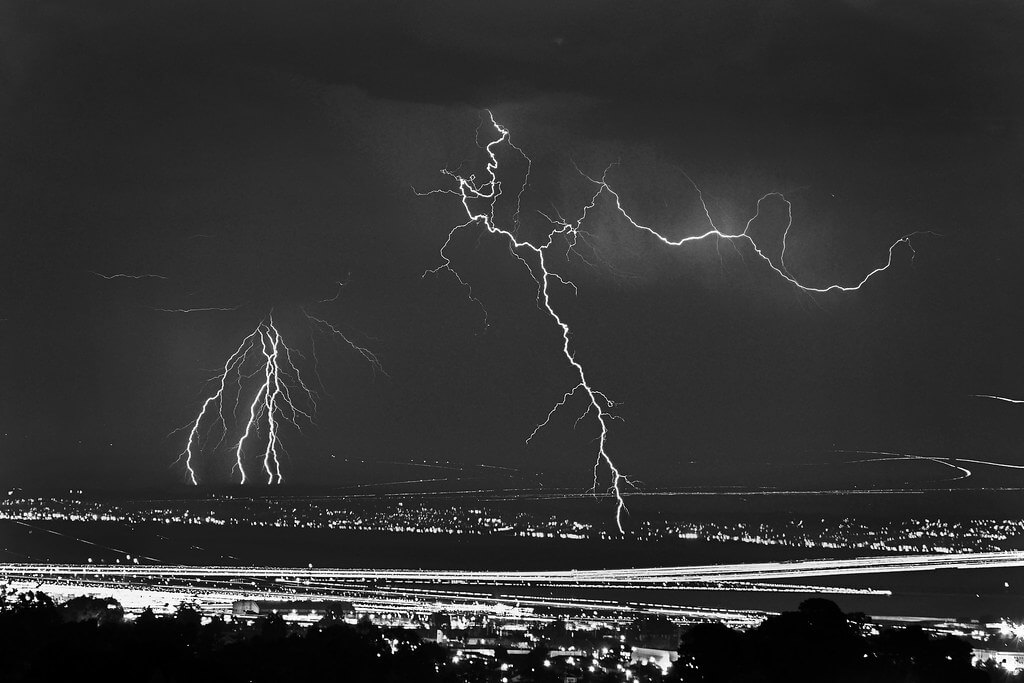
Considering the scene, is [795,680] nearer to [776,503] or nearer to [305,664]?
[305,664]

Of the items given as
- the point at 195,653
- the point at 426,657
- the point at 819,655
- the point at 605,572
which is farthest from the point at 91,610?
the point at 605,572

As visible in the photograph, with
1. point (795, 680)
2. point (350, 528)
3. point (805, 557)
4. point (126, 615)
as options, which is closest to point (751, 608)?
point (805, 557)

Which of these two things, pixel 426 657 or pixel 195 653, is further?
pixel 426 657

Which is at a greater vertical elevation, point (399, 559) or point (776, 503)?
point (776, 503)

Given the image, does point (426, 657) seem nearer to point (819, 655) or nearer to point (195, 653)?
point (195, 653)

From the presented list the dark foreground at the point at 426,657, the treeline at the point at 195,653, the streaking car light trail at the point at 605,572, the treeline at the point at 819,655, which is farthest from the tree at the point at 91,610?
the streaking car light trail at the point at 605,572

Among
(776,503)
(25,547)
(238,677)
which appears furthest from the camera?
Answer: (25,547)

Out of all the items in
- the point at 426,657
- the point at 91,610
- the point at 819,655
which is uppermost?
the point at 819,655

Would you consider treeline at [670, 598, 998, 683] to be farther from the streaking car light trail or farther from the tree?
the streaking car light trail

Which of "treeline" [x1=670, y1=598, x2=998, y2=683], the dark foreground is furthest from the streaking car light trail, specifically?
"treeline" [x1=670, y1=598, x2=998, y2=683]
